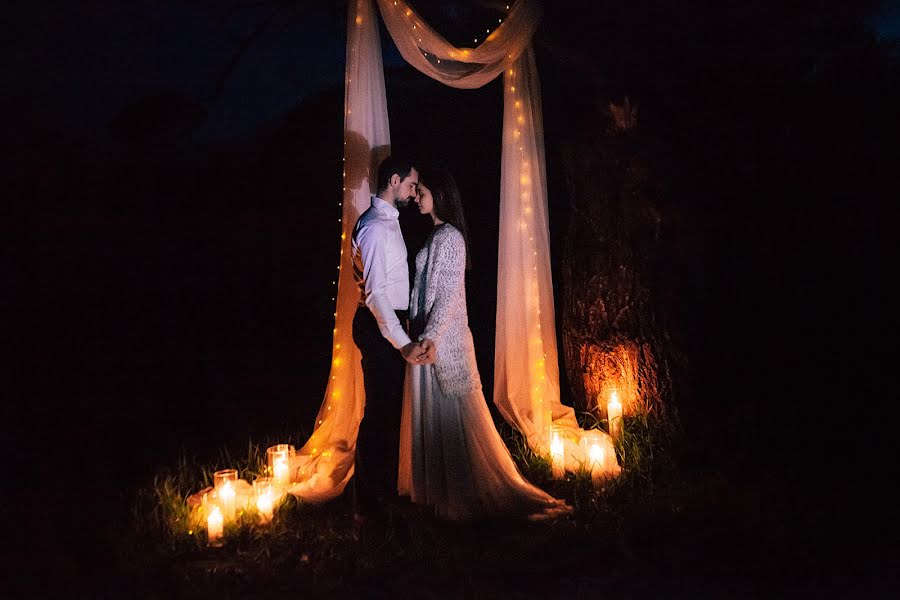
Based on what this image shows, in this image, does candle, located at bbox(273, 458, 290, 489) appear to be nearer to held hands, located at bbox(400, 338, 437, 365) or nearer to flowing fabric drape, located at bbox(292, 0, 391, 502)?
flowing fabric drape, located at bbox(292, 0, 391, 502)

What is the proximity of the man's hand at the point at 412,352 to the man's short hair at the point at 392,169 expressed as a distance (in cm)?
76

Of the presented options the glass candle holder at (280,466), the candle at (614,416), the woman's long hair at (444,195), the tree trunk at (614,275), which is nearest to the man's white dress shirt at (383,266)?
the woman's long hair at (444,195)

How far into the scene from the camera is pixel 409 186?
318 centimetres

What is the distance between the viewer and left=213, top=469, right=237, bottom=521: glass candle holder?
3143 millimetres

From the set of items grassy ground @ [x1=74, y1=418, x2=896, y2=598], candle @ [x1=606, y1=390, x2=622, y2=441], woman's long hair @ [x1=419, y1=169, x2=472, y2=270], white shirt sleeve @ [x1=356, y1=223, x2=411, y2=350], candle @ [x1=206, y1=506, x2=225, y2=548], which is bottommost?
grassy ground @ [x1=74, y1=418, x2=896, y2=598]

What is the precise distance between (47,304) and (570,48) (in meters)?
3.92

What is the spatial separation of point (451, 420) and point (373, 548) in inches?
27.4

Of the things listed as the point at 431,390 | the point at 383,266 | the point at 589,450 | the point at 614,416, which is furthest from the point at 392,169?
the point at 614,416

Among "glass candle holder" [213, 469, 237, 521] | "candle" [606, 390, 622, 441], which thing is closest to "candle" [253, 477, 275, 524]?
"glass candle holder" [213, 469, 237, 521]

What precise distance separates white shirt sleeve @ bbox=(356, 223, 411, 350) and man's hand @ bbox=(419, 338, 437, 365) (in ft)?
0.29

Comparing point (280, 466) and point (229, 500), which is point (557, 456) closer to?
point (280, 466)

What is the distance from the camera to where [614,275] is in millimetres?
4398

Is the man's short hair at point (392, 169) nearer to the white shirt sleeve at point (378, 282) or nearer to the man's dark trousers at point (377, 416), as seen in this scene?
the white shirt sleeve at point (378, 282)

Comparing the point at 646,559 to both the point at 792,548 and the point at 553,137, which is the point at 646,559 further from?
the point at 553,137
